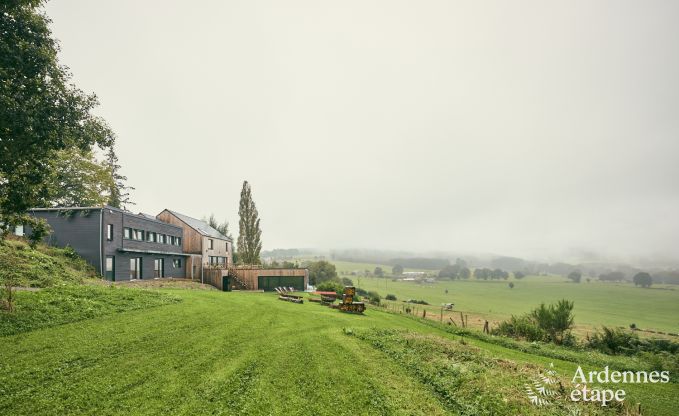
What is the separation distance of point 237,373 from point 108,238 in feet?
96.2

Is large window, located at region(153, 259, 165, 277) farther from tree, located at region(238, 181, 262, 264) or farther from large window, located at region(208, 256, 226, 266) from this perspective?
tree, located at region(238, 181, 262, 264)

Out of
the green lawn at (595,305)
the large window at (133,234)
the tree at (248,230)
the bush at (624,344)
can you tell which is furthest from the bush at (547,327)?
the tree at (248,230)

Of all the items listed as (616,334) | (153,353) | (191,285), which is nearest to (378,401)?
(153,353)

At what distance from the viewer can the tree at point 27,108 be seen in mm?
15094

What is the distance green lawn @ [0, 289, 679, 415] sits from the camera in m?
9.67

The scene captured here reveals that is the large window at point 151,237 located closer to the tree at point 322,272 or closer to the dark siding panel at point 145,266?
the dark siding panel at point 145,266

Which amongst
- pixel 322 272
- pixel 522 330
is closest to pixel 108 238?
pixel 522 330

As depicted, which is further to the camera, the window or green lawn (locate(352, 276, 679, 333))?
green lawn (locate(352, 276, 679, 333))

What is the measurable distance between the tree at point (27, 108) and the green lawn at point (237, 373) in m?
6.97

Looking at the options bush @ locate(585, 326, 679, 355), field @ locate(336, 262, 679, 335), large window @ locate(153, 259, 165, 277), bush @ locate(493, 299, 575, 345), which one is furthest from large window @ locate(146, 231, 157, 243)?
bush @ locate(585, 326, 679, 355)

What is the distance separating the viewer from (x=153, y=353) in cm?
1271

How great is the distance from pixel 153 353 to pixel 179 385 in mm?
3040

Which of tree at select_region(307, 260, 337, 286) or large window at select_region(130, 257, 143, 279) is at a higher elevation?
large window at select_region(130, 257, 143, 279)

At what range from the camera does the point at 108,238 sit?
32.8 metres
